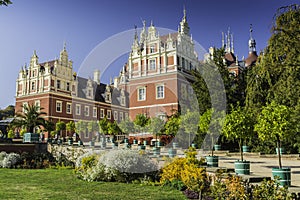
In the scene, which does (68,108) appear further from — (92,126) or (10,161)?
(10,161)

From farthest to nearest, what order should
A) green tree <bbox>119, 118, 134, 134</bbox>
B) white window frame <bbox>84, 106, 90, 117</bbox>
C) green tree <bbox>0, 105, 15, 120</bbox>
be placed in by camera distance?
1. green tree <bbox>0, 105, 15, 120</bbox>
2. white window frame <bbox>84, 106, 90, 117</bbox>
3. green tree <bbox>119, 118, 134, 134</bbox>

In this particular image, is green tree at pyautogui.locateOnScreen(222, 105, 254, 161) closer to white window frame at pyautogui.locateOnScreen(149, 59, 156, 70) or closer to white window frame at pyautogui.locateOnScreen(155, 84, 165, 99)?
white window frame at pyautogui.locateOnScreen(155, 84, 165, 99)

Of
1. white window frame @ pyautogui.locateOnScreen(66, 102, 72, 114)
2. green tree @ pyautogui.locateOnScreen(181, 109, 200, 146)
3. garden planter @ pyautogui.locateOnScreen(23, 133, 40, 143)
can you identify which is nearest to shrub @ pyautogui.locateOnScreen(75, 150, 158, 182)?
green tree @ pyautogui.locateOnScreen(181, 109, 200, 146)

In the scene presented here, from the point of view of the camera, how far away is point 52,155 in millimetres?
17938

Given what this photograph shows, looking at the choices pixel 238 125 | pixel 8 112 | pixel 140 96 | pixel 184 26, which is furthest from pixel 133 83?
pixel 8 112

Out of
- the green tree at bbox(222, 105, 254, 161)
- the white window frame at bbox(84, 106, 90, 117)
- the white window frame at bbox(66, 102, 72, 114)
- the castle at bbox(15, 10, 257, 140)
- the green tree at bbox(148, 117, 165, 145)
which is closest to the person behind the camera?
the green tree at bbox(222, 105, 254, 161)

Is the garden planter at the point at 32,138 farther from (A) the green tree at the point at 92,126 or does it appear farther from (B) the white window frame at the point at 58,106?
(B) the white window frame at the point at 58,106

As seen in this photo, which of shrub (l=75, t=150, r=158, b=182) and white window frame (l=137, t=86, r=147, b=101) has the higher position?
white window frame (l=137, t=86, r=147, b=101)

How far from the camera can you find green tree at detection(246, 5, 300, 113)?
33.9 ft

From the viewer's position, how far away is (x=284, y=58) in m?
11.0

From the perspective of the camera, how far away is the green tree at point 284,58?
1032cm

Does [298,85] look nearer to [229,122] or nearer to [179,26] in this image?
[229,122]

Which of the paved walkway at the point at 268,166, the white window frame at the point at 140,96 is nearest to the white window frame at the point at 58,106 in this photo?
the white window frame at the point at 140,96

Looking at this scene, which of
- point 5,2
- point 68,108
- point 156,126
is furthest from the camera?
point 68,108
